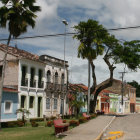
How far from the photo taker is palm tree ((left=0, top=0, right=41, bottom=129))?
63.1 ft

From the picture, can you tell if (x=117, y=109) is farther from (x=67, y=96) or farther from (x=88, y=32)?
(x=88, y=32)

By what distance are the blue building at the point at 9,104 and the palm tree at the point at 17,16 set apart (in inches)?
273

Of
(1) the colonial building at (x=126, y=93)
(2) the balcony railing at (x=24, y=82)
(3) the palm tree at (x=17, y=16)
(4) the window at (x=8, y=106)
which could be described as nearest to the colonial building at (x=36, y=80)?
(2) the balcony railing at (x=24, y=82)

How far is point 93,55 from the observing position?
33.8 meters

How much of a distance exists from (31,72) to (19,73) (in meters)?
2.60

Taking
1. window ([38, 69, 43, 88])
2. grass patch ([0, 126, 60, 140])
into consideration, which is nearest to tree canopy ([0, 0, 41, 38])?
grass patch ([0, 126, 60, 140])

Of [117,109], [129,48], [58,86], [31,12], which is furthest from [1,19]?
[117,109]

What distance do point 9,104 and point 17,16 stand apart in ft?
→ 34.5

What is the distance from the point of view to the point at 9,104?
2694 centimetres

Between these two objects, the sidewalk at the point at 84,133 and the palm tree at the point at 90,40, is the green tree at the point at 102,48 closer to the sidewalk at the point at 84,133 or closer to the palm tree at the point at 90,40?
the palm tree at the point at 90,40

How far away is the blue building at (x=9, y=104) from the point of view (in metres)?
25.9

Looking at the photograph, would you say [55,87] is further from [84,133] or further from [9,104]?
[84,133]

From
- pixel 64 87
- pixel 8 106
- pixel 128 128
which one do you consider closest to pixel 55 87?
pixel 64 87

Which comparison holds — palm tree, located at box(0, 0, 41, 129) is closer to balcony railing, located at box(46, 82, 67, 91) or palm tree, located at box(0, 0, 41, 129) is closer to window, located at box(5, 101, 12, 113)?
window, located at box(5, 101, 12, 113)
